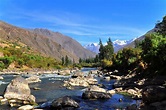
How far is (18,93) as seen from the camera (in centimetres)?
3919

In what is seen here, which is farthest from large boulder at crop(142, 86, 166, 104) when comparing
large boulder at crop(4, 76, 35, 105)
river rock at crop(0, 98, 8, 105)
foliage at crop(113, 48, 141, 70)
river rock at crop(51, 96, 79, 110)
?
foliage at crop(113, 48, 141, 70)

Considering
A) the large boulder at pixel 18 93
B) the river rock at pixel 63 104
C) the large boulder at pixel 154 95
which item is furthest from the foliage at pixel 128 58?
the river rock at pixel 63 104

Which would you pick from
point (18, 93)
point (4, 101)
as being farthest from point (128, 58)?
point (4, 101)

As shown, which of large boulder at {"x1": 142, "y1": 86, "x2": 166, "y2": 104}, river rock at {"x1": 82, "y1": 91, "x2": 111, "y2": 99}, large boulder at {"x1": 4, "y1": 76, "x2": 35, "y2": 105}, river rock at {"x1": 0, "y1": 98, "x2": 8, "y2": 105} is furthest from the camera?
river rock at {"x1": 82, "y1": 91, "x2": 111, "y2": 99}

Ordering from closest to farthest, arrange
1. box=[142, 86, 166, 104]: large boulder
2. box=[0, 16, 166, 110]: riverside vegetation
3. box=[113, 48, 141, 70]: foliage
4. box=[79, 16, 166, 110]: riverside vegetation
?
box=[142, 86, 166, 104]: large boulder < box=[79, 16, 166, 110]: riverside vegetation < box=[0, 16, 166, 110]: riverside vegetation < box=[113, 48, 141, 70]: foliage

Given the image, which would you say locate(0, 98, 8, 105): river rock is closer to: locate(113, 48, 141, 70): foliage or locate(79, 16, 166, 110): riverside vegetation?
locate(79, 16, 166, 110): riverside vegetation

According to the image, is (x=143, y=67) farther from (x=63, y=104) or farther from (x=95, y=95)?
(x=63, y=104)

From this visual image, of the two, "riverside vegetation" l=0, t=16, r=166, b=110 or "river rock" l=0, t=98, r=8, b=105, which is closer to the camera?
"riverside vegetation" l=0, t=16, r=166, b=110

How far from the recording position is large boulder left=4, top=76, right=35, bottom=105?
3806cm

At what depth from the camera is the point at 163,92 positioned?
107 feet

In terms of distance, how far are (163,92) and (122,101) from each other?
29.2ft

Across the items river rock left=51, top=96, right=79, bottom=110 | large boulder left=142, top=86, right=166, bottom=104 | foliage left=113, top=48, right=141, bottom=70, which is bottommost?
river rock left=51, top=96, right=79, bottom=110

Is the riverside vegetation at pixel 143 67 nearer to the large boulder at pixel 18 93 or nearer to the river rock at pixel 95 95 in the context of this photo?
the river rock at pixel 95 95

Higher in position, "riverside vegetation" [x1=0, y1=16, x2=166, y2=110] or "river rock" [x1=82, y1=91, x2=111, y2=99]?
"riverside vegetation" [x1=0, y1=16, x2=166, y2=110]
